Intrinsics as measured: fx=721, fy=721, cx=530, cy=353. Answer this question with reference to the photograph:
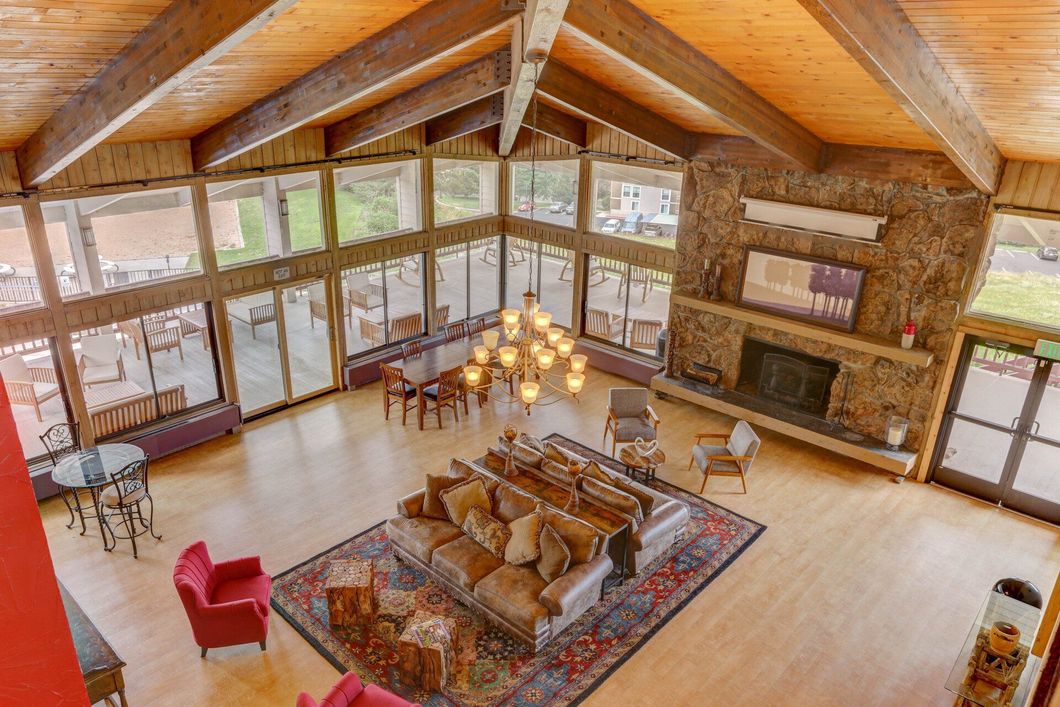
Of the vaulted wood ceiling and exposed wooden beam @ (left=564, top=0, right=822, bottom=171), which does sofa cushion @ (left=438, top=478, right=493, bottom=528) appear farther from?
exposed wooden beam @ (left=564, top=0, right=822, bottom=171)

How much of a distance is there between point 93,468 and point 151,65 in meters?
4.55

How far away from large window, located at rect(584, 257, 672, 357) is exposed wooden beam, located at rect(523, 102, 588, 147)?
6.92 feet

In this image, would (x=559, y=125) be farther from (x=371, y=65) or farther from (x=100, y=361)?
(x=100, y=361)

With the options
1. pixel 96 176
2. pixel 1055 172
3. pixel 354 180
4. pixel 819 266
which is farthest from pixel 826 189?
pixel 96 176

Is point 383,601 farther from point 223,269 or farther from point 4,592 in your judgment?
point 4,592

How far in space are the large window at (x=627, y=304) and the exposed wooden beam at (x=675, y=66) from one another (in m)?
3.90

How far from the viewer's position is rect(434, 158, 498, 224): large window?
12.5m

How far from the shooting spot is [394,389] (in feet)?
35.5

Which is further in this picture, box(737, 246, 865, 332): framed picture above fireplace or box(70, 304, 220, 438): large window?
box(737, 246, 865, 332): framed picture above fireplace

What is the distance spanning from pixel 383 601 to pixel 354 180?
6.70 metres

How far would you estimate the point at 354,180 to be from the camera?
11.2 m

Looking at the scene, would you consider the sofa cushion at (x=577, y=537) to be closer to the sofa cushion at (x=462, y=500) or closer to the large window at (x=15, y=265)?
the sofa cushion at (x=462, y=500)

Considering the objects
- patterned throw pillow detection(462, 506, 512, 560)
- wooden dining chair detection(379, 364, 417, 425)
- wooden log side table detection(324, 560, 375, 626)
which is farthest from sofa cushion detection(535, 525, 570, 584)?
wooden dining chair detection(379, 364, 417, 425)

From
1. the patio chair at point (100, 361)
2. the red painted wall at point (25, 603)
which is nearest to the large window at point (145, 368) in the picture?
the patio chair at point (100, 361)
